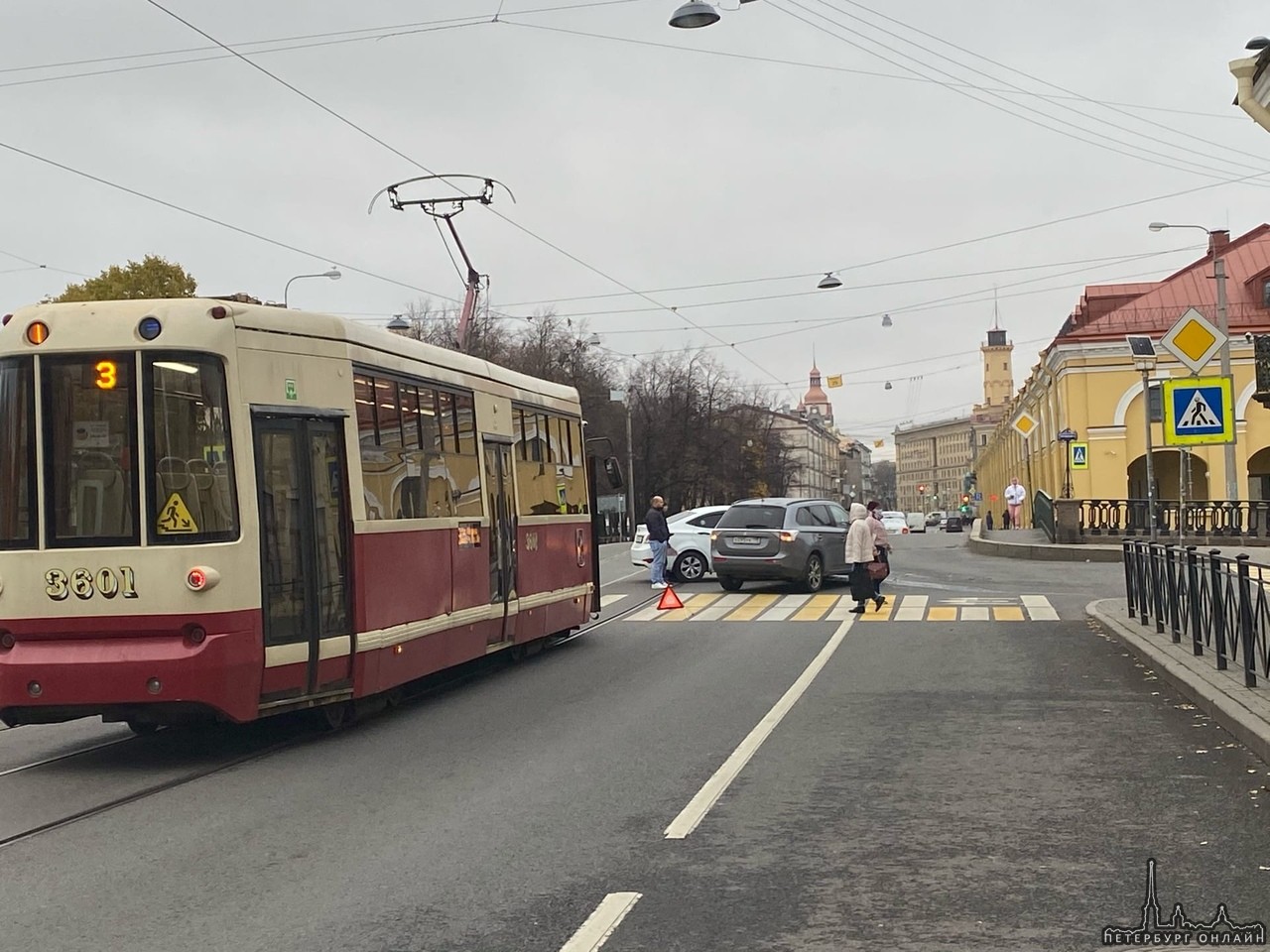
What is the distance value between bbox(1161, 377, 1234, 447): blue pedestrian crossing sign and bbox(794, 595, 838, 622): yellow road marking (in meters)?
6.13

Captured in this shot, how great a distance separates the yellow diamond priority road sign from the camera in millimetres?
15234

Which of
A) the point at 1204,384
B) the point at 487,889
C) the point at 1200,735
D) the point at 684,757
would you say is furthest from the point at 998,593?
the point at 487,889

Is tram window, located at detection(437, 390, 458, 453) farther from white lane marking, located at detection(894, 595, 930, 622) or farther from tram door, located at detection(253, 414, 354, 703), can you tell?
white lane marking, located at detection(894, 595, 930, 622)

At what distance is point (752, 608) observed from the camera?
22.0m

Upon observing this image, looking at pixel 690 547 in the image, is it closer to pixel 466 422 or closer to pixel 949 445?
pixel 466 422

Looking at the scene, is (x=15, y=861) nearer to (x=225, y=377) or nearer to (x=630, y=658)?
(x=225, y=377)

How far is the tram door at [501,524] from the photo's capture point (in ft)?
45.5

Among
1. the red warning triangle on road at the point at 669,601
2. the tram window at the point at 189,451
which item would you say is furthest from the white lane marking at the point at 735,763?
the red warning triangle on road at the point at 669,601

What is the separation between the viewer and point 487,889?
5938 mm

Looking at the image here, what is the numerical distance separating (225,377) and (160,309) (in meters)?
0.63

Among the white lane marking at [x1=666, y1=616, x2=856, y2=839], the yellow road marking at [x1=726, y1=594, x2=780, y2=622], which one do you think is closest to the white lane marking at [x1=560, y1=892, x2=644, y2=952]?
the white lane marking at [x1=666, y1=616, x2=856, y2=839]

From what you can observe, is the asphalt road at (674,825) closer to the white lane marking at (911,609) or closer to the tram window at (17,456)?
the tram window at (17,456)

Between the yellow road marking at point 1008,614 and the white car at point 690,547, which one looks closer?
the yellow road marking at point 1008,614

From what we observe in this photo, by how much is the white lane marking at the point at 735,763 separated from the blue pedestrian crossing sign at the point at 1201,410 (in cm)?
487
